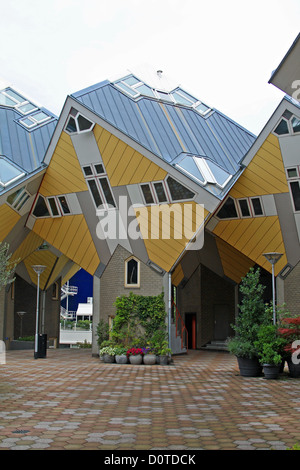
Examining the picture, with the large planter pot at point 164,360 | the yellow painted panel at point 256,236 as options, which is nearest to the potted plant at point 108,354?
the large planter pot at point 164,360

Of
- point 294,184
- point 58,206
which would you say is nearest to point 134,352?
point 58,206

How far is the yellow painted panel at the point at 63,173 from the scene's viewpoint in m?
23.3

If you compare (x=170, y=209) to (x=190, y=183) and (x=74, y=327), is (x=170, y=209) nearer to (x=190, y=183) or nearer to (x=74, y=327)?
(x=190, y=183)

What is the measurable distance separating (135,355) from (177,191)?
7231mm

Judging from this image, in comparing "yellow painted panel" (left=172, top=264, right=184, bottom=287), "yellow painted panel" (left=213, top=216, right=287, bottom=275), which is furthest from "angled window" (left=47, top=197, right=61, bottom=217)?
"yellow painted panel" (left=172, top=264, right=184, bottom=287)

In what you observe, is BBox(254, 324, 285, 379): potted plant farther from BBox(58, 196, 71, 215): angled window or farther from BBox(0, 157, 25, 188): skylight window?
BBox(0, 157, 25, 188): skylight window

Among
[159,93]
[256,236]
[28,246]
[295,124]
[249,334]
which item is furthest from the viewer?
[28,246]

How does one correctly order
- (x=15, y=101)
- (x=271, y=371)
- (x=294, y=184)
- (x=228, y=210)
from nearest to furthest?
(x=271, y=371), (x=294, y=184), (x=228, y=210), (x=15, y=101)

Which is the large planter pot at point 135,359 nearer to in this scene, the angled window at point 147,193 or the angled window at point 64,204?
the angled window at point 147,193

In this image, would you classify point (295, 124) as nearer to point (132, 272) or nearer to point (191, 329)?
point (132, 272)

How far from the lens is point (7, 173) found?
23.2m

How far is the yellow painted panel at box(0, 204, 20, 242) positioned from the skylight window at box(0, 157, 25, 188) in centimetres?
113

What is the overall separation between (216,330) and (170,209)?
1280cm

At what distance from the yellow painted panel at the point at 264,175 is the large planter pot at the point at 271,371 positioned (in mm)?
8480
